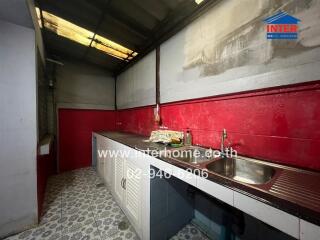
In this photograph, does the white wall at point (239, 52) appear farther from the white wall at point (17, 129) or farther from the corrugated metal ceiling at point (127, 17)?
the white wall at point (17, 129)

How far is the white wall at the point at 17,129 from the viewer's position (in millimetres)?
1427

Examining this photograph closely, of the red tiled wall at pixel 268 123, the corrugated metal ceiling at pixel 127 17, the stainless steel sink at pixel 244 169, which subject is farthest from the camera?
the corrugated metal ceiling at pixel 127 17

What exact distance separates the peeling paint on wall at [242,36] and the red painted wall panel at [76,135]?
2583mm

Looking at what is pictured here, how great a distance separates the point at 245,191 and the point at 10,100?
2064mm

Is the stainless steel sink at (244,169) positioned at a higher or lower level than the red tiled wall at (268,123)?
lower

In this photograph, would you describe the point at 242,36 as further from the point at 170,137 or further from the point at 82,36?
the point at 82,36

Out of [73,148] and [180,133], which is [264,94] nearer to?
[180,133]

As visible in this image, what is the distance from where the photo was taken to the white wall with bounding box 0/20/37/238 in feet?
4.68

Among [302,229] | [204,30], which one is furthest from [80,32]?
[302,229]

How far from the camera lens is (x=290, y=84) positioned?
0.97 meters

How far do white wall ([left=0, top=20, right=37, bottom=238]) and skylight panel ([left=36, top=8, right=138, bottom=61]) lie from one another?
2.20 feet

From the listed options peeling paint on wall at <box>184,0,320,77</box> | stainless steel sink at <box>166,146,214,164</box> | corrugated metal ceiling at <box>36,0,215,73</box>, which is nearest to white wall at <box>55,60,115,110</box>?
corrugated metal ceiling at <box>36,0,215,73</box>

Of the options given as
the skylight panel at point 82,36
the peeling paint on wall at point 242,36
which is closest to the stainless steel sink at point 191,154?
the peeling paint on wall at point 242,36

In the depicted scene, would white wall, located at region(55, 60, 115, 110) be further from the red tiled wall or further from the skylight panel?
the red tiled wall
